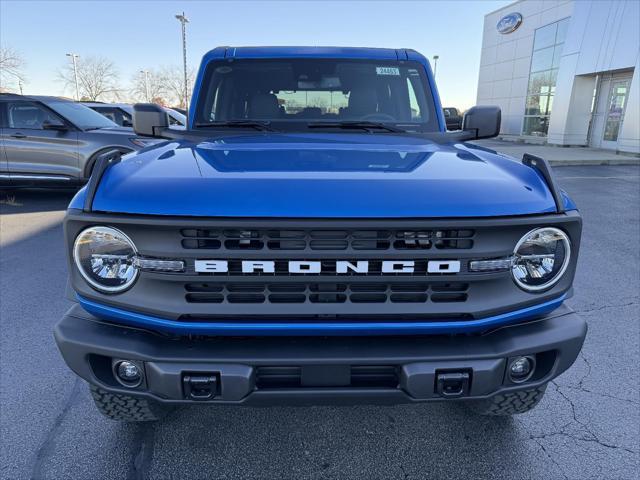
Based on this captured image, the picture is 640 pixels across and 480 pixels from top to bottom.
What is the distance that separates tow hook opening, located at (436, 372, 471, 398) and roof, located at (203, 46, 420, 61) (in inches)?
94.5

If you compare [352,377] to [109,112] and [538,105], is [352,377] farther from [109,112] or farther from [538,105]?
[538,105]

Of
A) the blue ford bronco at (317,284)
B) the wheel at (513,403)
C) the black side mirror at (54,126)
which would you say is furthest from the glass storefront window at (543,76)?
the blue ford bronco at (317,284)

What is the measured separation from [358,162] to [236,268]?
2.38 ft

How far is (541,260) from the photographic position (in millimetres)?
1795

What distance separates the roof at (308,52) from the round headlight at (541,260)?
2032 mm

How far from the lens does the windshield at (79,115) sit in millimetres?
8133

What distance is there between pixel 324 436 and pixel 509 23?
28878 mm

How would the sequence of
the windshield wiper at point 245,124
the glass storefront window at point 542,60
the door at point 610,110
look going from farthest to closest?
the glass storefront window at point 542,60, the door at point 610,110, the windshield wiper at point 245,124

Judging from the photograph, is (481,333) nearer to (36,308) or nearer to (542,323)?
(542,323)

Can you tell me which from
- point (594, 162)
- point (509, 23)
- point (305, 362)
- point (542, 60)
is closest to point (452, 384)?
point (305, 362)

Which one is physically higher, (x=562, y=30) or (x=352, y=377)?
Result: (x=562, y=30)

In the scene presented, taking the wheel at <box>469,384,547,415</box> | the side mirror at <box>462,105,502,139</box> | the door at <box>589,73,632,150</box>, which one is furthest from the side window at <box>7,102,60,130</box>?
the door at <box>589,73,632,150</box>

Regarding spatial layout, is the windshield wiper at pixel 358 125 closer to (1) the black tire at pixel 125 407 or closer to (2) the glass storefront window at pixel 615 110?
(1) the black tire at pixel 125 407

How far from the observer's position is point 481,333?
5.90 feet
